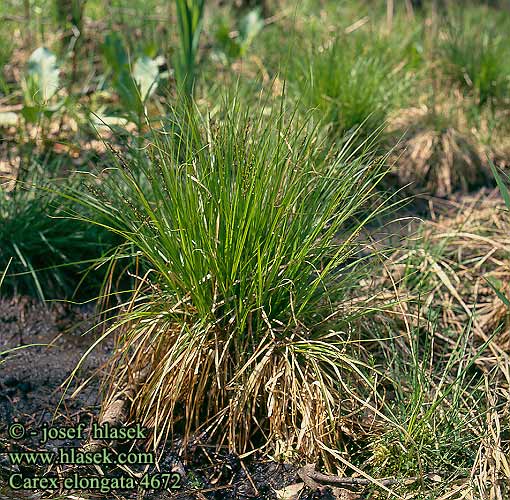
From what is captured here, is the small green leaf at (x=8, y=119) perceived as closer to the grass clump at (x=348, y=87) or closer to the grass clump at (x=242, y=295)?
the grass clump at (x=348, y=87)

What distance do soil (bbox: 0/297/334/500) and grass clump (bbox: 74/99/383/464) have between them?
8cm

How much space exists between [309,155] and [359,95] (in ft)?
5.16

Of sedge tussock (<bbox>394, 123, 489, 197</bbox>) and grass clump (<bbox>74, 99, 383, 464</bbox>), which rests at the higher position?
grass clump (<bbox>74, 99, 383, 464</bbox>)

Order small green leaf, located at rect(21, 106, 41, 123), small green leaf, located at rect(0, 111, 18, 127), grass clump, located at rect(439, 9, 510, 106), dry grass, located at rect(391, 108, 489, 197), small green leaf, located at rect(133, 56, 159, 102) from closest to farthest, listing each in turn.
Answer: small green leaf, located at rect(21, 106, 41, 123), small green leaf, located at rect(133, 56, 159, 102), small green leaf, located at rect(0, 111, 18, 127), dry grass, located at rect(391, 108, 489, 197), grass clump, located at rect(439, 9, 510, 106)

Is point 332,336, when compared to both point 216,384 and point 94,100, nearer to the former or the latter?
point 216,384

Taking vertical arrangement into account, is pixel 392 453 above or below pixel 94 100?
below

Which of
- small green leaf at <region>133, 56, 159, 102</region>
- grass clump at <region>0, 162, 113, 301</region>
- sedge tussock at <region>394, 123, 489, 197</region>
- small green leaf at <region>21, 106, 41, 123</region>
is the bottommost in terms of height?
sedge tussock at <region>394, 123, 489, 197</region>

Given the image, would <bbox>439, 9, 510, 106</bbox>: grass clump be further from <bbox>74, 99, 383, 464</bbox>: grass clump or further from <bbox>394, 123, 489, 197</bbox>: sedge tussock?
<bbox>74, 99, 383, 464</bbox>: grass clump

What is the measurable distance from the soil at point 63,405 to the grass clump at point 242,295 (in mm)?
77

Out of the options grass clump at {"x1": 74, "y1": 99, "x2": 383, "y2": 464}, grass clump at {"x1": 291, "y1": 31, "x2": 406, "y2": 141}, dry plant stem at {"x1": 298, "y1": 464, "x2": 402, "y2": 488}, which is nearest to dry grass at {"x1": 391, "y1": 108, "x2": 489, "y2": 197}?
grass clump at {"x1": 291, "y1": 31, "x2": 406, "y2": 141}

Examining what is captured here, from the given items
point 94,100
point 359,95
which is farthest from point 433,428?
point 94,100

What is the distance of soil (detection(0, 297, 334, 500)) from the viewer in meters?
2.28

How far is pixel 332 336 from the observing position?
2473 mm

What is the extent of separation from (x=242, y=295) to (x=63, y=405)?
2.44 ft
